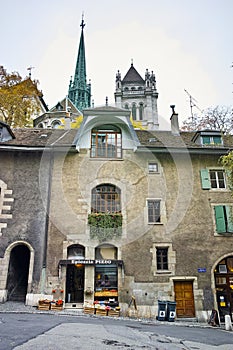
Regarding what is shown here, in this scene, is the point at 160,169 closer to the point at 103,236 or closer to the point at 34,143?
the point at 103,236

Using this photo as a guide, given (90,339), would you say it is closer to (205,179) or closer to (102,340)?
(102,340)

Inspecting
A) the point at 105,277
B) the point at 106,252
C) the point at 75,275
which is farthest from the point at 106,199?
the point at 75,275

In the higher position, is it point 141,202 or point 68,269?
point 141,202

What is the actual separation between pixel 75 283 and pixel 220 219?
7852mm

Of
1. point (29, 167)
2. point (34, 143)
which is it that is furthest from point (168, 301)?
point (34, 143)

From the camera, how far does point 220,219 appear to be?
603 inches

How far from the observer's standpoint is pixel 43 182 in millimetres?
15703

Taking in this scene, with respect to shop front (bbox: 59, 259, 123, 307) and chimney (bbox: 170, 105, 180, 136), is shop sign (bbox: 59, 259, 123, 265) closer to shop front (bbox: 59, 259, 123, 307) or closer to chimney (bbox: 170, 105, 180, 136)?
shop front (bbox: 59, 259, 123, 307)

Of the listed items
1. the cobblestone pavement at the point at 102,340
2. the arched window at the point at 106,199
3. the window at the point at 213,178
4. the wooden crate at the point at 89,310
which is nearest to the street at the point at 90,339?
the cobblestone pavement at the point at 102,340

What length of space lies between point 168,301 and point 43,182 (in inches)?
328

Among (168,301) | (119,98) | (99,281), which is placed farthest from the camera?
(119,98)

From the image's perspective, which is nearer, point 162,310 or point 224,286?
point 162,310

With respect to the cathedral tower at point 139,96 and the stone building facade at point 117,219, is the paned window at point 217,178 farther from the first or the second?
the cathedral tower at point 139,96

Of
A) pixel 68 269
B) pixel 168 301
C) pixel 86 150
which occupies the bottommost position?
pixel 168 301
